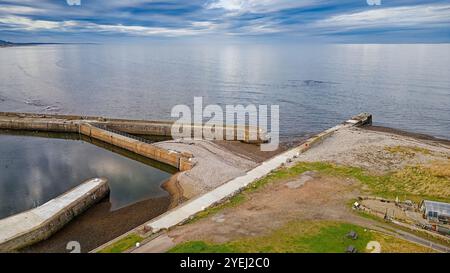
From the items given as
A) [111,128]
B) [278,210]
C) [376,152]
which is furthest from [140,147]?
[376,152]

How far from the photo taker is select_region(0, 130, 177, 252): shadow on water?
30.5 m

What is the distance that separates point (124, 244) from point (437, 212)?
24660 mm

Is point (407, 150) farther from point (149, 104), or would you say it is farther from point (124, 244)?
point (149, 104)

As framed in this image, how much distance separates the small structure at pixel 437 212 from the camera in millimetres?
26438

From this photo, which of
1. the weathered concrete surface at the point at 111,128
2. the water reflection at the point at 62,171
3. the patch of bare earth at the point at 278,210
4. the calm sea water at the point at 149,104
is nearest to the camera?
the patch of bare earth at the point at 278,210

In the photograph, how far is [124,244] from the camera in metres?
24.0

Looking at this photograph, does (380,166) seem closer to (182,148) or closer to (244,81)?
(182,148)

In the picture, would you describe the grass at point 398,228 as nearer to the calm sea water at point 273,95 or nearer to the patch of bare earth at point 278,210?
the patch of bare earth at point 278,210

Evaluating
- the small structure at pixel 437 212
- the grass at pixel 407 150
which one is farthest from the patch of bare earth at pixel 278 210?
the grass at pixel 407 150

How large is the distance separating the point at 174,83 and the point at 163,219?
8635 centimetres

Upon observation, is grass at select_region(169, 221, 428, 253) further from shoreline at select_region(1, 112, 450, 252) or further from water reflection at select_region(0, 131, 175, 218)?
water reflection at select_region(0, 131, 175, 218)

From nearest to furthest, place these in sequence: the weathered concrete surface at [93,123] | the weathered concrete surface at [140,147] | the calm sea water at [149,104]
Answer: the calm sea water at [149,104]
the weathered concrete surface at [140,147]
the weathered concrete surface at [93,123]

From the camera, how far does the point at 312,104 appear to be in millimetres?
81250
